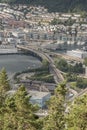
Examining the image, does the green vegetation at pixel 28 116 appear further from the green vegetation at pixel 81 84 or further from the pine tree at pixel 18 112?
the green vegetation at pixel 81 84

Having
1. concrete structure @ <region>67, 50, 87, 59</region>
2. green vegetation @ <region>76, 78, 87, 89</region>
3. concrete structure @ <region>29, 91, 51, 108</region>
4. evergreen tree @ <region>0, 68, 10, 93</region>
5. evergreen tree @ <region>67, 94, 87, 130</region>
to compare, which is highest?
evergreen tree @ <region>67, 94, 87, 130</region>

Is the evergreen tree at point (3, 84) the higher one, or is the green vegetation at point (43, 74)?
the evergreen tree at point (3, 84)

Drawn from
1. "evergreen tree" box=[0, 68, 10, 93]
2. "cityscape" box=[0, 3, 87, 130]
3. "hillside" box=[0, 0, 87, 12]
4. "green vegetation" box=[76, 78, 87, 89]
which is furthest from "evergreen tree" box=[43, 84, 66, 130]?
"hillside" box=[0, 0, 87, 12]

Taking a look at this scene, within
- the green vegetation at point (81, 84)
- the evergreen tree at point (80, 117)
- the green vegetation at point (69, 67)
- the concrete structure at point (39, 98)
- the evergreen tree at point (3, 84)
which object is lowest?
the green vegetation at point (69, 67)

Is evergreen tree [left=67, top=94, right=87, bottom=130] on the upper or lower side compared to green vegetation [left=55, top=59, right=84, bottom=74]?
upper

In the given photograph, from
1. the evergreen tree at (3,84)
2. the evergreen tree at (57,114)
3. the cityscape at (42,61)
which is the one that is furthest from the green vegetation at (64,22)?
the evergreen tree at (57,114)

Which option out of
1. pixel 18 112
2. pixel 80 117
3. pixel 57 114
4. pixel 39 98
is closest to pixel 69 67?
pixel 39 98

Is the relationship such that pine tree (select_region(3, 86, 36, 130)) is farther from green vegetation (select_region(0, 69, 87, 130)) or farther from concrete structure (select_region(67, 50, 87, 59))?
concrete structure (select_region(67, 50, 87, 59))

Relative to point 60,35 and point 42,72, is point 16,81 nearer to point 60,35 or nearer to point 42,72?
point 42,72

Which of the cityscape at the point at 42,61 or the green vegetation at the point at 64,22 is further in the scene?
the green vegetation at the point at 64,22

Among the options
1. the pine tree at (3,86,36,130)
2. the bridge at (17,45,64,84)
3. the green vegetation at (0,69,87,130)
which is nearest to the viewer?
the green vegetation at (0,69,87,130)
